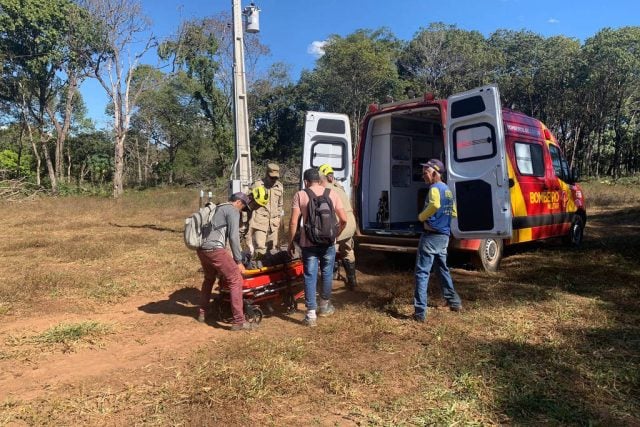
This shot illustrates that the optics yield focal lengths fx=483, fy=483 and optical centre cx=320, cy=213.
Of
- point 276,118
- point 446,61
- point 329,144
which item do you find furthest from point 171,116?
point 329,144

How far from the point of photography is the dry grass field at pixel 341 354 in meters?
3.21

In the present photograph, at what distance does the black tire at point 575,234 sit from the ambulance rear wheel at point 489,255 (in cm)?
270

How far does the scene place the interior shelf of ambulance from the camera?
776 cm

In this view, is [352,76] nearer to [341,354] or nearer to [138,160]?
[138,160]

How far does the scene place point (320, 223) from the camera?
192 inches

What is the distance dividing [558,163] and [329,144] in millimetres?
4132

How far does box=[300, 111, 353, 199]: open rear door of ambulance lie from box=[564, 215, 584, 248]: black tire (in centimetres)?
456

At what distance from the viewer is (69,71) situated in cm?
2973

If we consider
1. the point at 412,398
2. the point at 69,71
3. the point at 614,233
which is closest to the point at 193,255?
the point at 412,398

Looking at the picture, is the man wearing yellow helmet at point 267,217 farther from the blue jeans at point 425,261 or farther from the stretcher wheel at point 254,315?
the blue jeans at point 425,261

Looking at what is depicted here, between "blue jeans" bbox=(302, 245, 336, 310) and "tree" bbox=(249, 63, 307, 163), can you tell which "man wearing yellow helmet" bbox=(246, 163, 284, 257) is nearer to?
"blue jeans" bbox=(302, 245, 336, 310)

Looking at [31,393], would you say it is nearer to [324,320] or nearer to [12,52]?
[324,320]

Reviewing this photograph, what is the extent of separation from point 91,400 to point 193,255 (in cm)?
582

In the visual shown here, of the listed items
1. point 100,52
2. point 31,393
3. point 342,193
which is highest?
point 100,52
